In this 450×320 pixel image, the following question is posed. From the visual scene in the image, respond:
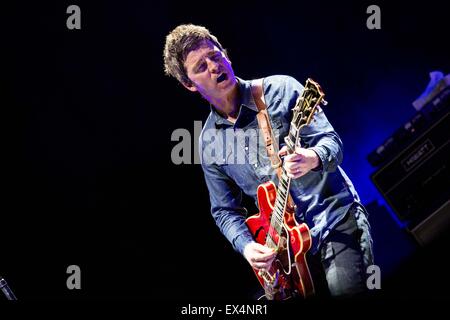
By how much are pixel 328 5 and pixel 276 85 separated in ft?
5.48

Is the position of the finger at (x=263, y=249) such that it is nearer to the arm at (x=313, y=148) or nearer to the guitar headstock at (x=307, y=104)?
the arm at (x=313, y=148)

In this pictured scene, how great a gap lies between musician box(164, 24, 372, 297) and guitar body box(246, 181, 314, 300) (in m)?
0.06

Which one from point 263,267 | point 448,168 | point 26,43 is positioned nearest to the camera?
point 263,267

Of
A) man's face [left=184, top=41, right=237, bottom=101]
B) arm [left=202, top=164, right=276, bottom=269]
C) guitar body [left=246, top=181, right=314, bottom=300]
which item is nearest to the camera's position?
guitar body [left=246, top=181, right=314, bottom=300]

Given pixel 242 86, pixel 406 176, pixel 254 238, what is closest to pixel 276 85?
pixel 242 86

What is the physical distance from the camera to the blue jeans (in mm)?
2486

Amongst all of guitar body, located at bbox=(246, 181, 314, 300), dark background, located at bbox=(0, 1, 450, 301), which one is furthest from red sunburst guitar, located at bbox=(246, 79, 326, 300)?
dark background, located at bbox=(0, 1, 450, 301)

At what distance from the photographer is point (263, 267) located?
2.77 m

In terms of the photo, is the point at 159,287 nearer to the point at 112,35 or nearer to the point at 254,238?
the point at 254,238

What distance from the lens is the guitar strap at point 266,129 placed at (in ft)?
8.94

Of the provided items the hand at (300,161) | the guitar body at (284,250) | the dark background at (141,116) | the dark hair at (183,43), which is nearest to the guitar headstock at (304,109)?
the hand at (300,161)

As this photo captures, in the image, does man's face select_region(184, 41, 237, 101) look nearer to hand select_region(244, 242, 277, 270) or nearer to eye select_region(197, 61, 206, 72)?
eye select_region(197, 61, 206, 72)
